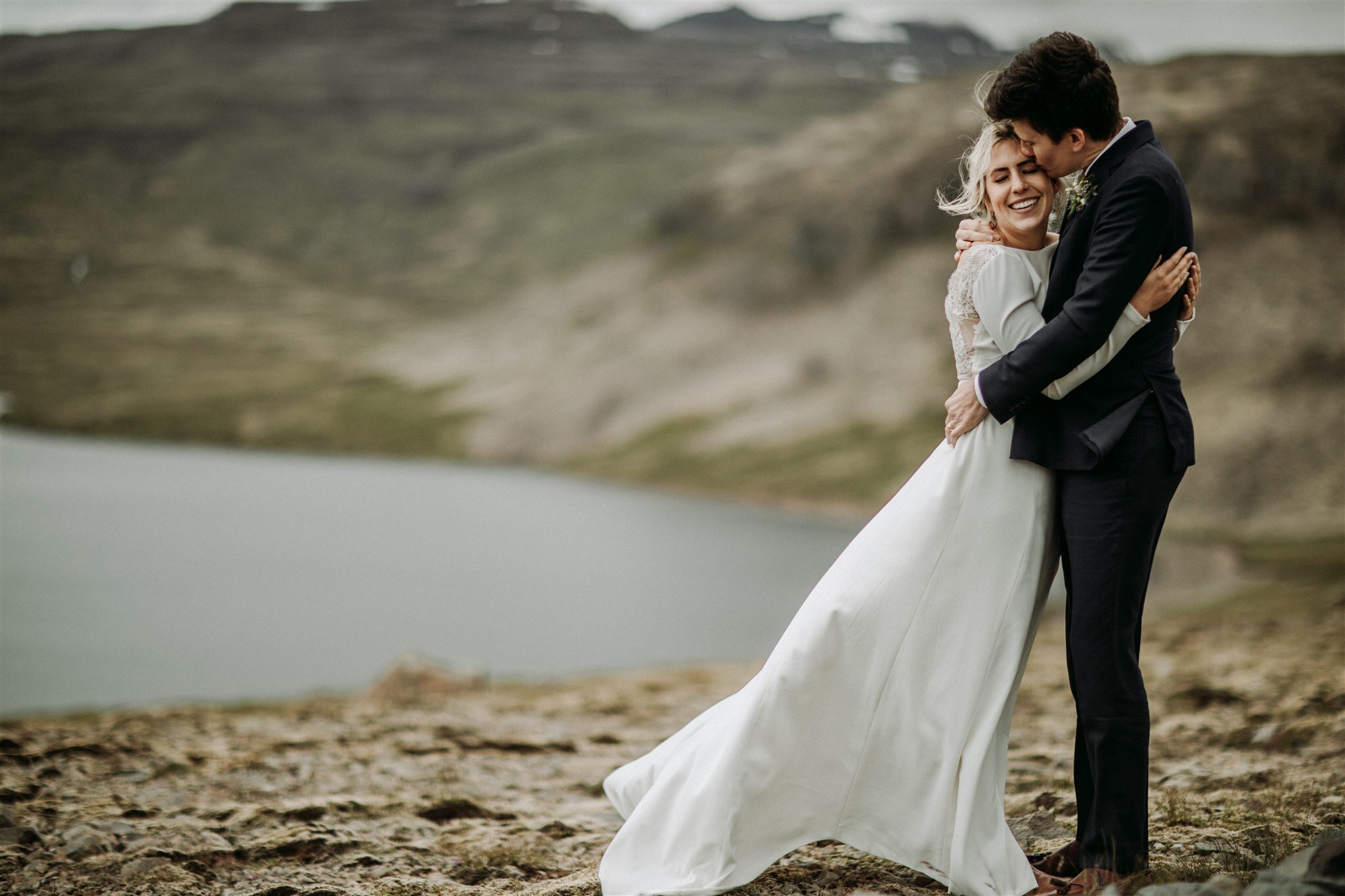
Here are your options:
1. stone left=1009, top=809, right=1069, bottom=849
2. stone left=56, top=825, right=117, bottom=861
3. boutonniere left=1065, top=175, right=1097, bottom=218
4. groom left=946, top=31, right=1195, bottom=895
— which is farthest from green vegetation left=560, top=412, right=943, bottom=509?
boutonniere left=1065, top=175, right=1097, bottom=218

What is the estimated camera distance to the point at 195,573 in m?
30.7

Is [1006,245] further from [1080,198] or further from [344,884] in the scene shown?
[344,884]

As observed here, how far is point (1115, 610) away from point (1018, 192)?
1.65m

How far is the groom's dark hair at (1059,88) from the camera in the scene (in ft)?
13.2

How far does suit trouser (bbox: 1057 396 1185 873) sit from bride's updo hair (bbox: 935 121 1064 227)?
95cm

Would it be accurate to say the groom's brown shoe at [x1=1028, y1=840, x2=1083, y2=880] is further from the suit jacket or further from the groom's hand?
the groom's hand

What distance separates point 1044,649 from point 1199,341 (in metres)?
37.1

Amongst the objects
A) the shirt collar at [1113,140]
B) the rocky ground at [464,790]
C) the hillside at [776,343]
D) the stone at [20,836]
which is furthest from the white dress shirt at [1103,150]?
the hillside at [776,343]

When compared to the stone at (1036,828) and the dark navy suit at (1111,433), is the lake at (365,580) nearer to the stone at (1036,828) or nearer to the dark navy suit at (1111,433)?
the stone at (1036,828)

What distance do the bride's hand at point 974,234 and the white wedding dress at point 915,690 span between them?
11cm

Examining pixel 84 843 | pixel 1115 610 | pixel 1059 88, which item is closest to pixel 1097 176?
pixel 1059 88

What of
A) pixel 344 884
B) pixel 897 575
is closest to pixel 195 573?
pixel 344 884

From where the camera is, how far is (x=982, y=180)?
4.38 meters

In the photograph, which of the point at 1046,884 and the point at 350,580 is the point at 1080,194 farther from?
the point at 350,580
